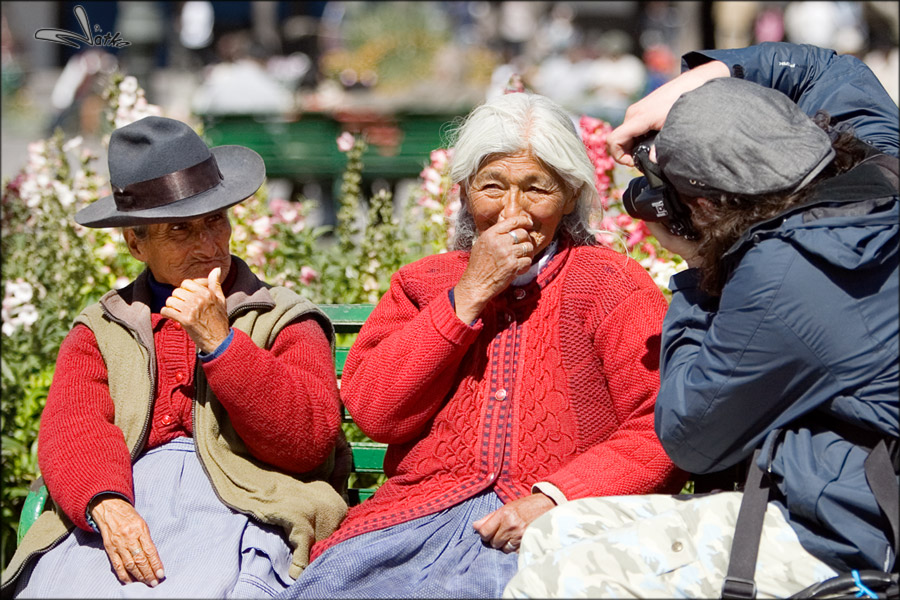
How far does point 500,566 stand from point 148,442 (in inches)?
41.6

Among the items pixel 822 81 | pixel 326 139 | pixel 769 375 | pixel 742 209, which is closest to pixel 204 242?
pixel 742 209

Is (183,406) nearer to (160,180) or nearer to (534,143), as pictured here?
(160,180)

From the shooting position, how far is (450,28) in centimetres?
2305

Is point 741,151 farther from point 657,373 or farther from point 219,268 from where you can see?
point 219,268

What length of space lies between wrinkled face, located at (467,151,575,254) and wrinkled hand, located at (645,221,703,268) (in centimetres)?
35

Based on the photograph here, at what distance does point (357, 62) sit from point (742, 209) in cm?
1834

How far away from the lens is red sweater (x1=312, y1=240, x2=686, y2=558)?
2.69m

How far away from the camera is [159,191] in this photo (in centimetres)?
288

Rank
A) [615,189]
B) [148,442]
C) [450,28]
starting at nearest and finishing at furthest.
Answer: [148,442] < [615,189] < [450,28]

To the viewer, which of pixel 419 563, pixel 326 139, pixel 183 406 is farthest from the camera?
pixel 326 139

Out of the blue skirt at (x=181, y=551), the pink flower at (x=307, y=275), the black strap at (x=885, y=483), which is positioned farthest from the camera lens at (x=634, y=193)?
the pink flower at (x=307, y=275)

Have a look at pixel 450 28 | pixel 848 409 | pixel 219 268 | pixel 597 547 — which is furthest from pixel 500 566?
pixel 450 28

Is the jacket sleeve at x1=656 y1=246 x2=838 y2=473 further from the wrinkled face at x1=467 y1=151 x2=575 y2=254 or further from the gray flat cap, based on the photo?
the wrinkled face at x1=467 y1=151 x2=575 y2=254

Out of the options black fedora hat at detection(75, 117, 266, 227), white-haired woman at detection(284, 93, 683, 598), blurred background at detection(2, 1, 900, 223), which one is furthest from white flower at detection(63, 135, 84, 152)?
white-haired woman at detection(284, 93, 683, 598)
